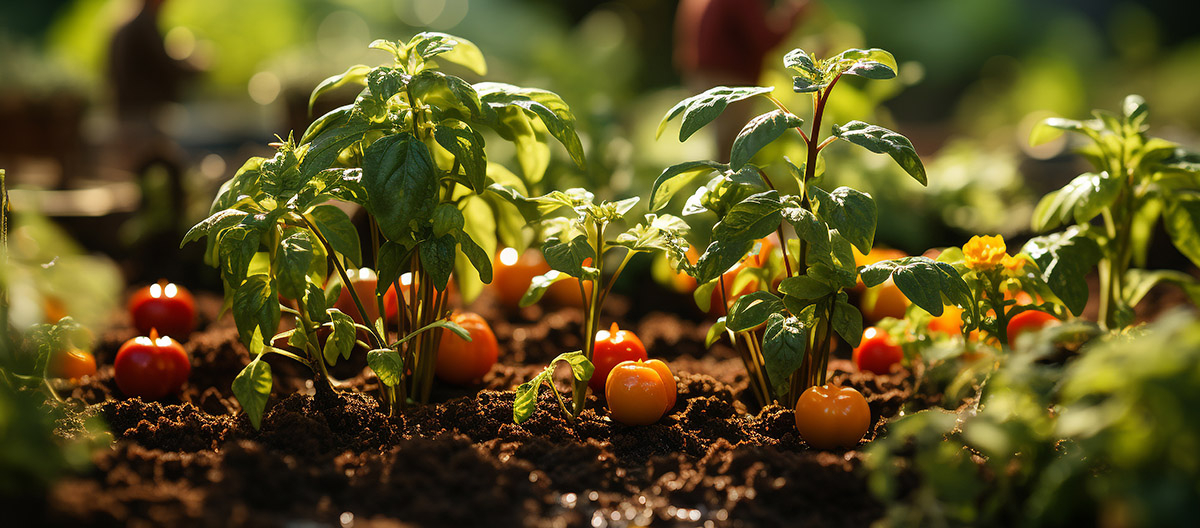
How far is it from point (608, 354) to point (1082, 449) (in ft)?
3.48

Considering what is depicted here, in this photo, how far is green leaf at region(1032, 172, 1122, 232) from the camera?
6.37 feet

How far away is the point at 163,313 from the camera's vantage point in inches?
96.6

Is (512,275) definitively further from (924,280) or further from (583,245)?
(924,280)

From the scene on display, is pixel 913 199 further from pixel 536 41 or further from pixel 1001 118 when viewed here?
pixel 536 41

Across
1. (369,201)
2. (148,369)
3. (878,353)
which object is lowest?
(878,353)

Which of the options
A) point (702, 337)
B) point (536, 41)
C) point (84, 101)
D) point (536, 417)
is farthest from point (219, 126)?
A: point (536, 417)

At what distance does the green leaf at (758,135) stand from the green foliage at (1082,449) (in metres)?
0.55

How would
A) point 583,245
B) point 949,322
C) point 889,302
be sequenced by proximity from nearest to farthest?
point 583,245 < point 949,322 < point 889,302

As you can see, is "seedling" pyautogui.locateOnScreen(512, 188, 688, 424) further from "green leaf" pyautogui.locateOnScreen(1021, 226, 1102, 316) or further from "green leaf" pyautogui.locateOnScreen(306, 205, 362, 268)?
"green leaf" pyautogui.locateOnScreen(1021, 226, 1102, 316)

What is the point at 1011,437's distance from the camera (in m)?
1.32

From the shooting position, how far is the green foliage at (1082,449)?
1114 mm

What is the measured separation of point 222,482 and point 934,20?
855 centimetres

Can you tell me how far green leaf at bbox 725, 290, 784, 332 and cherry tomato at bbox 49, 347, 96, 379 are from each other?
153 centimetres

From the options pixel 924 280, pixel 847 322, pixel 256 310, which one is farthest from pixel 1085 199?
pixel 256 310
